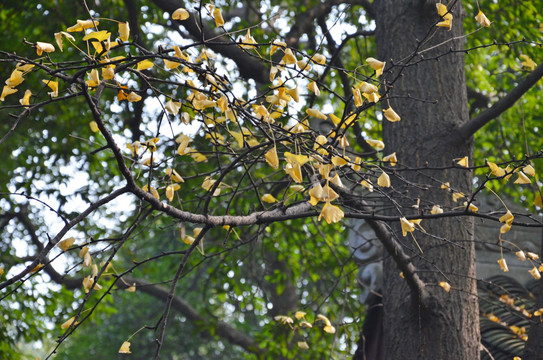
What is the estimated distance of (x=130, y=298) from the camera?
19.0 meters

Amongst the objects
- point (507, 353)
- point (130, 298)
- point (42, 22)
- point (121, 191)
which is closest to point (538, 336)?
point (507, 353)

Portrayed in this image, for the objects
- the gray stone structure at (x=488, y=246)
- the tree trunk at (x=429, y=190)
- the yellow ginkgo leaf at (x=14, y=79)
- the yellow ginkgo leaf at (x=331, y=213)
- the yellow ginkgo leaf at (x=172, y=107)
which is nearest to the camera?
the yellow ginkgo leaf at (x=331, y=213)

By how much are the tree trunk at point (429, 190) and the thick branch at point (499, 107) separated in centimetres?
6

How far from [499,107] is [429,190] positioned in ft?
2.03

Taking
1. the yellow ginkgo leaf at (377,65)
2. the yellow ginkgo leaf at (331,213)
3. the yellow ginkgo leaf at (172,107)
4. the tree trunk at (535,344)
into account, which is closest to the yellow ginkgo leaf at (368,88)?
the yellow ginkgo leaf at (377,65)

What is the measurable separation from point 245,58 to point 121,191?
363 cm

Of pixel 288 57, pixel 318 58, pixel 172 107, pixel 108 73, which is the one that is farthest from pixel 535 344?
pixel 108 73

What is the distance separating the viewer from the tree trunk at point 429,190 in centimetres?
357

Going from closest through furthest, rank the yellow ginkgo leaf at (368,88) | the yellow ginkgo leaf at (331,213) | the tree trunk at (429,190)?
1. the yellow ginkgo leaf at (331,213)
2. the yellow ginkgo leaf at (368,88)
3. the tree trunk at (429,190)

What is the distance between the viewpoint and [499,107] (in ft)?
11.5

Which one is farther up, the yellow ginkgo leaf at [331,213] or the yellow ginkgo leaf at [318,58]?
the yellow ginkgo leaf at [318,58]

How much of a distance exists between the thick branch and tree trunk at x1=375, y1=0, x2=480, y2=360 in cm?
6

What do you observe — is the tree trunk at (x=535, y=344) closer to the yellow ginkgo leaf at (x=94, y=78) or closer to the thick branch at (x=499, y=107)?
the thick branch at (x=499, y=107)

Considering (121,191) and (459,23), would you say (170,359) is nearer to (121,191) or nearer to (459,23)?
(459,23)
